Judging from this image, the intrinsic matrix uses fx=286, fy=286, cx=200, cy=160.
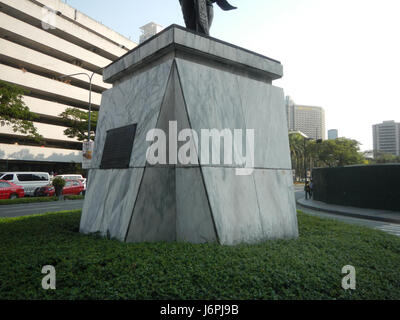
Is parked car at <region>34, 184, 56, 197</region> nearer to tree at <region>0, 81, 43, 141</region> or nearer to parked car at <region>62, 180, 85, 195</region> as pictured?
parked car at <region>62, 180, 85, 195</region>

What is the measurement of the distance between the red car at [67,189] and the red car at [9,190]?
1782 mm

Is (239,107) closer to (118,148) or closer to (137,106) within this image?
(137,106)

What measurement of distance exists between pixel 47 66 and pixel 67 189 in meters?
23.0

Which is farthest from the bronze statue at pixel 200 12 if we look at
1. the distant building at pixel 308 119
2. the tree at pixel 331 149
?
the distant building at pixel 308 119

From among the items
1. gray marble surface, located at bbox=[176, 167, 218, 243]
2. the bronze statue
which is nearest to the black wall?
the bronze statue

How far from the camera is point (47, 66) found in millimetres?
37312

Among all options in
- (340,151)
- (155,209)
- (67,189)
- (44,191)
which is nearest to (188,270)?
(155,209)

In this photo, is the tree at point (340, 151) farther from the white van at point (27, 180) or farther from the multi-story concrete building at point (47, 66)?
the white van at point (27, 180)

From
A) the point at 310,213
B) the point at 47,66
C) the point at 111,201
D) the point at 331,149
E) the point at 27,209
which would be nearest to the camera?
the point at 111,201

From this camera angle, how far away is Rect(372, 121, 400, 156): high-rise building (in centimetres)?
13474

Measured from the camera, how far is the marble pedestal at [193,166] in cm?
454

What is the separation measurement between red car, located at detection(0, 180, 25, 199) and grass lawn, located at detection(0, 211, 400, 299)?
53.9 feet

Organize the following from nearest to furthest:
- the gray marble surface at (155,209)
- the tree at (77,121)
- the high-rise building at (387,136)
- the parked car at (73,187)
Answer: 1. the gray marble surface at (155,209)
2. the parked car at (73,187)
3. the tree at (77,121)
4. the high-rise building at (387,136)
